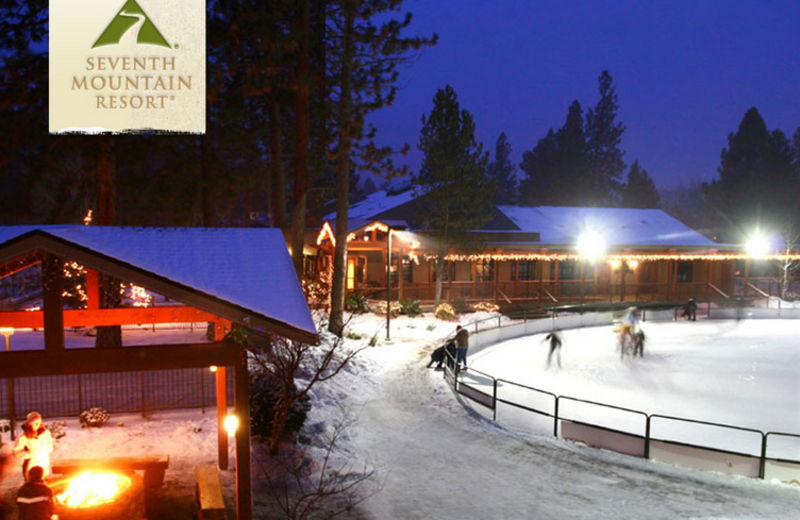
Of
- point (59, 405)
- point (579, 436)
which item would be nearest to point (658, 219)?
point (579, 436)

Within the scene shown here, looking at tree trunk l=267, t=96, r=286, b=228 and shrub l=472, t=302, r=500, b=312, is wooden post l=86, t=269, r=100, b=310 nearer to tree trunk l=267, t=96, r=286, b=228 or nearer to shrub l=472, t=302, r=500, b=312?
tree trunk l=267, t=96, r=286, b=228

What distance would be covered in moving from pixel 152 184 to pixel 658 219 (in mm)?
37840

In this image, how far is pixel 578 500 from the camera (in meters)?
9.00

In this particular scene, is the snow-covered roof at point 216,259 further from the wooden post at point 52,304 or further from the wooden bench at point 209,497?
the wooden bench at point 209,497

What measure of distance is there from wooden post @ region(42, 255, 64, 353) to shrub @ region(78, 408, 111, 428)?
641 cm

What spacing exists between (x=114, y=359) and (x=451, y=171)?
974 inches

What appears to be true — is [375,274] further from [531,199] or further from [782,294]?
[531,199]

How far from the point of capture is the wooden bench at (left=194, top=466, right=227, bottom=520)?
286 inches

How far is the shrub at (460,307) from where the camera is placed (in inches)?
1177

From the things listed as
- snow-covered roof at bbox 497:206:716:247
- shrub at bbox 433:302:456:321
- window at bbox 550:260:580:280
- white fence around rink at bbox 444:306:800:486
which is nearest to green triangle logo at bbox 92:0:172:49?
white fence around rink at bbox 444:306:800:486

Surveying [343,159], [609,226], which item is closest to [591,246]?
[609,226]

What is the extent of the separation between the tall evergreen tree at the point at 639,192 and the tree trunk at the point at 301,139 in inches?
2307

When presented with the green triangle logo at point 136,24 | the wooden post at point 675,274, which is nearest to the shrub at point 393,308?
the green triangle logo at point 136,24

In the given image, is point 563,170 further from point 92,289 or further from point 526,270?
point 92,289
